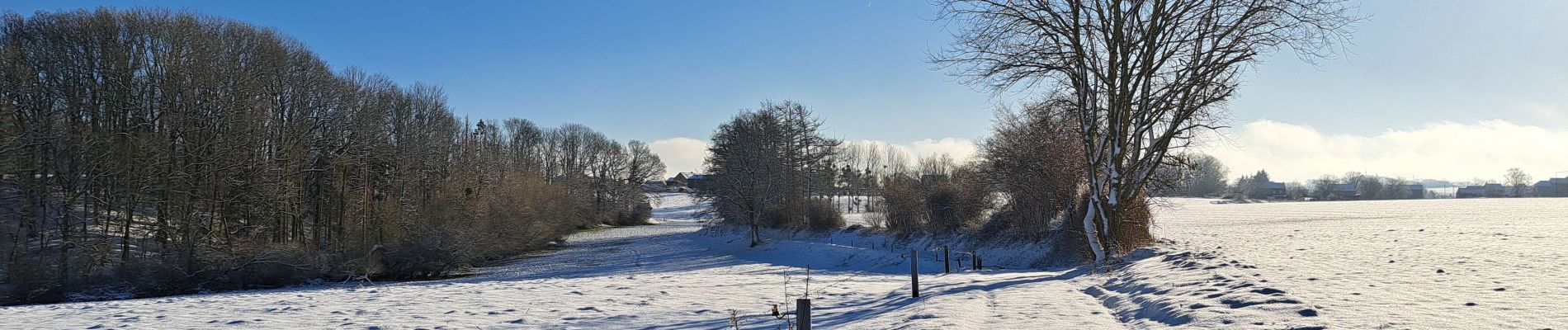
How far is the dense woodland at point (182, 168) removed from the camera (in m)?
20.3

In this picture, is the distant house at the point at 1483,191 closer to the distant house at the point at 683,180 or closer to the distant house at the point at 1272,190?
the distant house at the point at 1272,190

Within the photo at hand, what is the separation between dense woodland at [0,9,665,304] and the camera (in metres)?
20.3

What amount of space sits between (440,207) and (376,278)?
561 centimetres

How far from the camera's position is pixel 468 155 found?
39.6m

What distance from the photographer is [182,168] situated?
2220cm

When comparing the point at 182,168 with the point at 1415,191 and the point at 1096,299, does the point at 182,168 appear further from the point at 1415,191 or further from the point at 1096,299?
the point at 1415,191

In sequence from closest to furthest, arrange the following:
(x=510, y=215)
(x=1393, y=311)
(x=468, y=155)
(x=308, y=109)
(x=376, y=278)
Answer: (x=1393, y=311)
(x=376, y=278)
(x=308, y=109)
(x=510, y=215)
(x=468, y=155)

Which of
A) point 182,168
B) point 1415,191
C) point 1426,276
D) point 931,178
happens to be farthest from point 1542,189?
point 182,168

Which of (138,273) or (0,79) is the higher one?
(0,79)

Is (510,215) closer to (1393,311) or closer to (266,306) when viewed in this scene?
(266,306)

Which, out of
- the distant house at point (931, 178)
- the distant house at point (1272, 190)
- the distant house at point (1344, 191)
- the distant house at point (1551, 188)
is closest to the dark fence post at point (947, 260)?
the distant house at point (931, 178)

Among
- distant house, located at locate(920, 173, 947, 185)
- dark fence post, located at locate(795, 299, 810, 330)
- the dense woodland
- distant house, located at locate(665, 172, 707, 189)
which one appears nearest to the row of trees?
distant house, located at locate(920, 173, 947, 185)

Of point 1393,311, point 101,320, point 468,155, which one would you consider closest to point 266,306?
point 101,320

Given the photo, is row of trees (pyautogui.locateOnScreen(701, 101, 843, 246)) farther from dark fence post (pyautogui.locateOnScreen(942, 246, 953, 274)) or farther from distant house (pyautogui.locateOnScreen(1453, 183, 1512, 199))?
distant house (pyautogui.locateOnScreen(1453, 183, 1512, 199))
